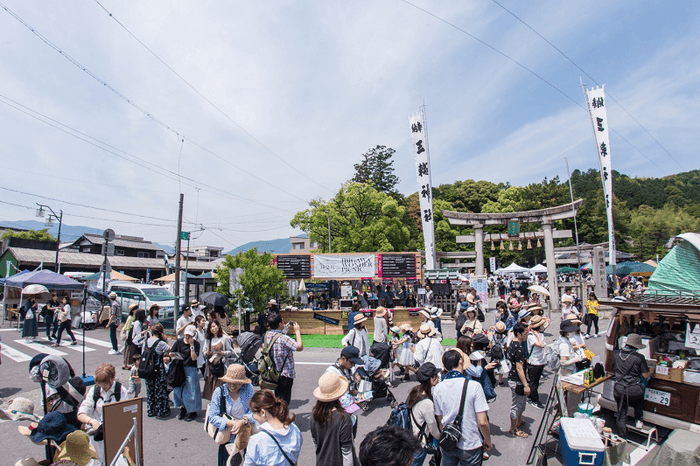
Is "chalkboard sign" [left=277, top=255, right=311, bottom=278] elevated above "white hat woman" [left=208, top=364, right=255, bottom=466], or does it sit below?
above

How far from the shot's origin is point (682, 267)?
8.70m

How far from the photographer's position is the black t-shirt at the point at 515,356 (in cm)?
540

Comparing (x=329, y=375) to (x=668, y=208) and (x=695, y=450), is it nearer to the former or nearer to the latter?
(x=695, y=450)

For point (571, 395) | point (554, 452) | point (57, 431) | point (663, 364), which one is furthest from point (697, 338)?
point (57, 431)

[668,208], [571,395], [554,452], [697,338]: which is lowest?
[554,452]

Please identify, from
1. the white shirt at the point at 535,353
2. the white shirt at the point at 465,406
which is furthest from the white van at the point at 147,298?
the white shirt at the point at 465,406

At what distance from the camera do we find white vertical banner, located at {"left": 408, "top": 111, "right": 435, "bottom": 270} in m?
20.8

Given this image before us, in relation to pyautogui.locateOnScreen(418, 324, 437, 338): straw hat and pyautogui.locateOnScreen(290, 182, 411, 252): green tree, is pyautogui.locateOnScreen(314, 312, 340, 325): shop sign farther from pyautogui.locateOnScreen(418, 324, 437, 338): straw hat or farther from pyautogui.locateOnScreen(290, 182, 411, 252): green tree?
pyautogui.locateOnScreen(290, 182, 411, 252): green tree

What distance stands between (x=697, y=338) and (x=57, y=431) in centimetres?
777

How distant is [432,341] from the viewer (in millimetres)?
6148

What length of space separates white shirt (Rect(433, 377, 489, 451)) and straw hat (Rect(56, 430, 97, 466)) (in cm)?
310

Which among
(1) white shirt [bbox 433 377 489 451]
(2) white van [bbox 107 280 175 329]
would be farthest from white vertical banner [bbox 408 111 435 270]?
(1) white shirt [bbox 433 377 489 451]

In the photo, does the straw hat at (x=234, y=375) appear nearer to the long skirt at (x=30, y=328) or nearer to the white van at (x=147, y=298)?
the white van at (x=147, y=298)

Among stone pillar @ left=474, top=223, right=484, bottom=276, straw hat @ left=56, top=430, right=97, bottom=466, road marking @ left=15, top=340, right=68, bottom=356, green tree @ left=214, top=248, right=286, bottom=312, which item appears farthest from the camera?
stone pillar @ left=474, top=223, right=484, bottom=276
